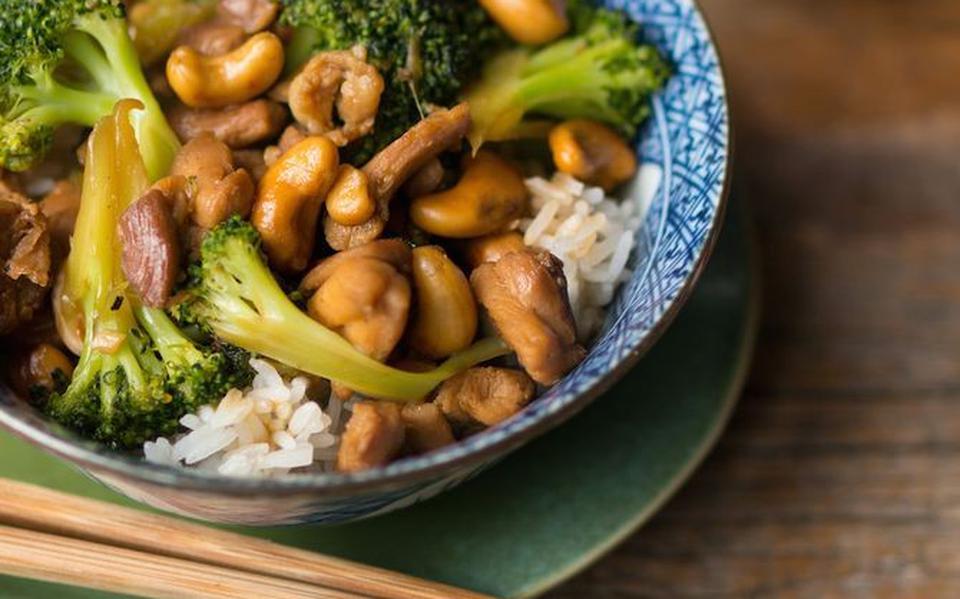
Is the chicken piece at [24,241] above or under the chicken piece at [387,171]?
above

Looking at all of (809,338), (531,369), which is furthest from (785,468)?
(531,369)

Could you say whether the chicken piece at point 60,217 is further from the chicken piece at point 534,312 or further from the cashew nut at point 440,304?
the chicken piece at point 534,312

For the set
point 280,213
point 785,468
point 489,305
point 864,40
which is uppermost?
point 280,213

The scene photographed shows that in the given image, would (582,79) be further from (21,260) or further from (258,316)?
(21,260)

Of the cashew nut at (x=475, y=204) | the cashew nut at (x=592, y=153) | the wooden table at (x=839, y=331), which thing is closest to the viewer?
the cashew nut at (x=475, y=204)

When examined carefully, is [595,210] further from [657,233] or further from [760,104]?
[760,104]

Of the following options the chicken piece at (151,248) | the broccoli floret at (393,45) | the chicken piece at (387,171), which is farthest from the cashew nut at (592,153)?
the chicken piece at (151,248)

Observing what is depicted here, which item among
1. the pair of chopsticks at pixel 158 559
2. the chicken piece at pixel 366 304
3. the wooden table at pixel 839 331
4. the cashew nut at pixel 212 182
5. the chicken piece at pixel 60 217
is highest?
the cashew nut at pixel 212 182
